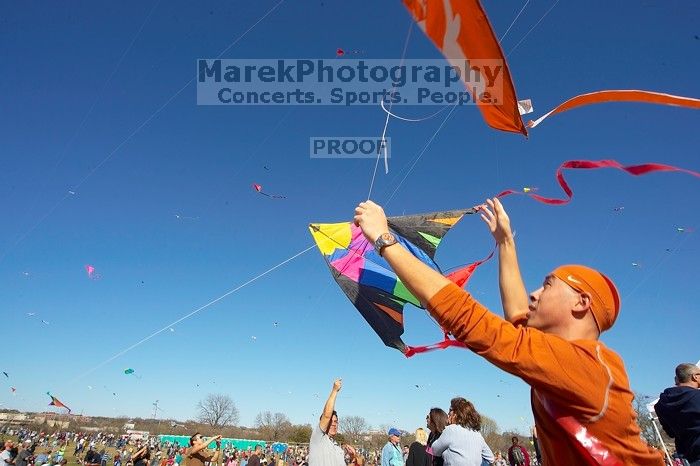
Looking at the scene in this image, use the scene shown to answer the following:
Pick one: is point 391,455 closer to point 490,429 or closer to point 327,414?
point 327,414

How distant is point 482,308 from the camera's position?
45.1 inches

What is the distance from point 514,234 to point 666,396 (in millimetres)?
1944

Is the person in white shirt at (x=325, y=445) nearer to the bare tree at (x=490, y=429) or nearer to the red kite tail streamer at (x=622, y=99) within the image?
the red kite tail streamer at (x=622, y=99)

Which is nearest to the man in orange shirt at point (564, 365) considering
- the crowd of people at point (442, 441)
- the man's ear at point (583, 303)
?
the man's ear at point (583, 303)

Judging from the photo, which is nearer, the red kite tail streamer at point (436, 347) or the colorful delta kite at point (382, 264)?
the red kite tail streamer at point (436, 347)

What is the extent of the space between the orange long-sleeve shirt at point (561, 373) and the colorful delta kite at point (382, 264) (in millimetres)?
2597

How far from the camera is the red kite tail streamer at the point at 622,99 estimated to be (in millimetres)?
2162

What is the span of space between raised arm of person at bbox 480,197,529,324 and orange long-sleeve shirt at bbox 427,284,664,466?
0.57 metres

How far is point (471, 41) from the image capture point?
303 centimetres

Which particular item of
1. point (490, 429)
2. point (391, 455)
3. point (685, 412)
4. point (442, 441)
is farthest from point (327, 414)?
point (490, 429)

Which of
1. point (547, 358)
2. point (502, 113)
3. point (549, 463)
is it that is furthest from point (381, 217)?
point (502, 113)

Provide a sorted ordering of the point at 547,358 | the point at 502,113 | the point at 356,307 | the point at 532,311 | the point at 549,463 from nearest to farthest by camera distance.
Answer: the point at 547,358 → the point at 549,463 → the point at 532,311 → the point at 502,113 → the point at 356,307

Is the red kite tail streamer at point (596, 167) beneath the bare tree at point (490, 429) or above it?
above

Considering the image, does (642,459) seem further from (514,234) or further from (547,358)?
(514,234)
